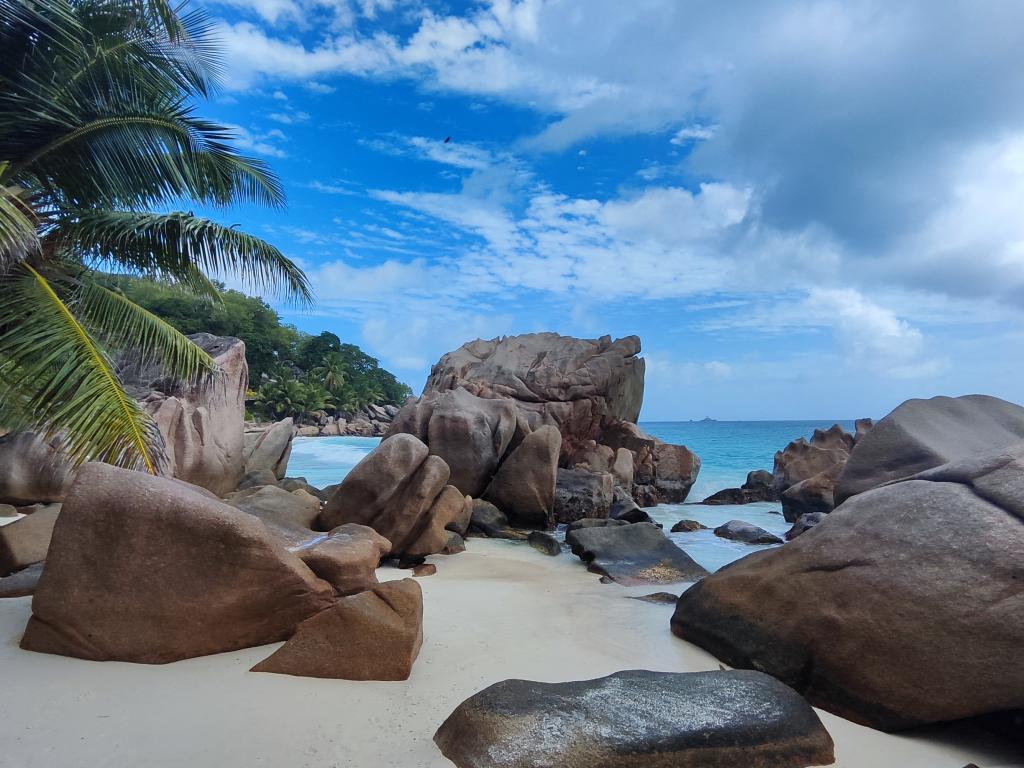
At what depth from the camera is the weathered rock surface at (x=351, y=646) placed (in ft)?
12.4

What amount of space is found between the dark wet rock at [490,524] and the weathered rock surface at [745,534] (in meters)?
4.05

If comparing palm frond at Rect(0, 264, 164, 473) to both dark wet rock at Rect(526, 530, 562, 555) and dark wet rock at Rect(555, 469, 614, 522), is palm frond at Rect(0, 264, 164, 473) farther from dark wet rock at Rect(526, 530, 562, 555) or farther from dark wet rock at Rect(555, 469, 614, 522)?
dark wet rock at Rect(555, 469, 614, 522)

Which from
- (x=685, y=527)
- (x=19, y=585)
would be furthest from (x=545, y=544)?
(x=19, y=585)

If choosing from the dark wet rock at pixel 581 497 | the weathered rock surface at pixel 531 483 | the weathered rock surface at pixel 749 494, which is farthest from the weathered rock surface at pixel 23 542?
the weathered rock surface at pixel 749 494

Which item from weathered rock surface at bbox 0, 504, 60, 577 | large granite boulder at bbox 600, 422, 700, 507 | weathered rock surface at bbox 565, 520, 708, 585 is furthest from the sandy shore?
large granite boulder at bbox 600, 422, 700, 507

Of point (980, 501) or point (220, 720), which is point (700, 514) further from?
point (220, 720)

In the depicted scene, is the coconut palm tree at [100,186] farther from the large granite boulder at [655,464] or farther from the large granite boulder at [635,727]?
the large granite boulder at [655,464]

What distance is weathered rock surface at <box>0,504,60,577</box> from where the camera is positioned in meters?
5.93

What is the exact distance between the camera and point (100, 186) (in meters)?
8.45

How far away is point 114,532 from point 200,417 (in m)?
10.1

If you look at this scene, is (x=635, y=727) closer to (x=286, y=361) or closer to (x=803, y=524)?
(x=803, y=524)

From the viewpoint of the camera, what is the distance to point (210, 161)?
29.4ft

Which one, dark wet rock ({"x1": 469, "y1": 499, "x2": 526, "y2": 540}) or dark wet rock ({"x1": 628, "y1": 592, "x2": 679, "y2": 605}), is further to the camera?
dark wet rock ({"x1": 469, "y1": 499, "x2": 526, "y2": 540})

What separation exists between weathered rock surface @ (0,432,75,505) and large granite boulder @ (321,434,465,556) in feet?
18.2
